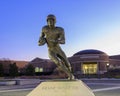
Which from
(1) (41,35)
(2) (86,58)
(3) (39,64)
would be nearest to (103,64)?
(2) (86,58)

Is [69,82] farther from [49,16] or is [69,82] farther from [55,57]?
[49,16]

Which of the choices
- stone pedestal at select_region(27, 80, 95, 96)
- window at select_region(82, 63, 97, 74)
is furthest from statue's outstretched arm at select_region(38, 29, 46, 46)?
window at select_region(82, 63, 97, 74)

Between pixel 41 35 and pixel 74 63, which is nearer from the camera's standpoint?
pixel 41 35

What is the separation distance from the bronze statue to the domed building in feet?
166

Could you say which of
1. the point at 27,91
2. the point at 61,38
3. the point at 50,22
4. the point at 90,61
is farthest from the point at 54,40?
the point at 90,61

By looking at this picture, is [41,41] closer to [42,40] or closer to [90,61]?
[42,40]

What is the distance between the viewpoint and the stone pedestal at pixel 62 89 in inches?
390

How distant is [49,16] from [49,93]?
2.68 meters

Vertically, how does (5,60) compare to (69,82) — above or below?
above

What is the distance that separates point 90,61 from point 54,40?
5221 centimetres

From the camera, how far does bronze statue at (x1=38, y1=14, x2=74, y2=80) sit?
420 inches

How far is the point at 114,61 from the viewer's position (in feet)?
226

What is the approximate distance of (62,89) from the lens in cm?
997

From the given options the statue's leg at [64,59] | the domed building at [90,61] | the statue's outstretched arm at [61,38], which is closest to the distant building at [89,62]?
the domed building at [90,61]
